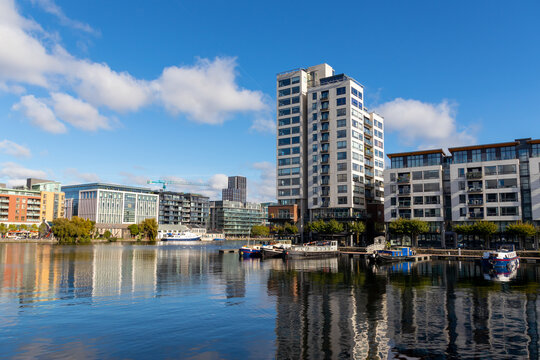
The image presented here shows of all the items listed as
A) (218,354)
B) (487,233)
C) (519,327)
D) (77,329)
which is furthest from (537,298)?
(487,233)

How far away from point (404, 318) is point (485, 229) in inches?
3365

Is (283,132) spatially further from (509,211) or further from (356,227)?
(509,211)

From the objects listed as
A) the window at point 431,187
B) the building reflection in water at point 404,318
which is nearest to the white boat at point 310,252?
the window at point 431,187

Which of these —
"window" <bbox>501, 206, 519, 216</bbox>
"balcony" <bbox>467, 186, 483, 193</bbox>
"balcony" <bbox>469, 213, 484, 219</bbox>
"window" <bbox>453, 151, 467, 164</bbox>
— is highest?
"window" <bbox>453, 151, 467, 164</bbox>

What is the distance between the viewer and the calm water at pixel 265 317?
87.8 feet

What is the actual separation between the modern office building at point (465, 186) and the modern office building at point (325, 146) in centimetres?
1654

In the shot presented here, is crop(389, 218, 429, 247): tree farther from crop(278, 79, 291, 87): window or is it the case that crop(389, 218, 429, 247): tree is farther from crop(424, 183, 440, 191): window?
crop(278, 79, 291, 87): window

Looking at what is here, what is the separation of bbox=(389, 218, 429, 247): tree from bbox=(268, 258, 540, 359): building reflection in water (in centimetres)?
5740

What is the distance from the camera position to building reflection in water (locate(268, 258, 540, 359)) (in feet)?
88.5

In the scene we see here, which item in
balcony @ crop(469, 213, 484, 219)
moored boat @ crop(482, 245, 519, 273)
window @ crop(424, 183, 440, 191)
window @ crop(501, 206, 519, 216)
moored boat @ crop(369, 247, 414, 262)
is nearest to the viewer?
moored boat @ crop(482, 245, 519, 273)

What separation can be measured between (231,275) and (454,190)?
3277 inches

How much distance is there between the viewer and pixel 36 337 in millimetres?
29094

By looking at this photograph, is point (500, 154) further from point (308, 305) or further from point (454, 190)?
point (308, 305)

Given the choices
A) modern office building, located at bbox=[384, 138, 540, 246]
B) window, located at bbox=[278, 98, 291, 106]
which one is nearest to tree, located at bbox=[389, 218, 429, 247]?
modern office building, located at bbox=[384, 138, 540, 246]
